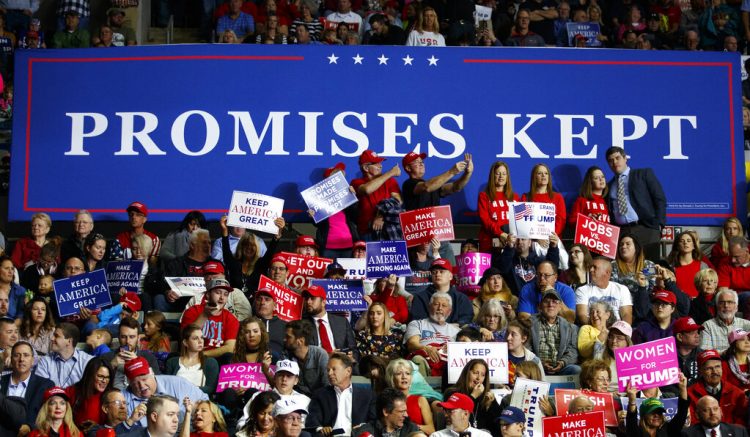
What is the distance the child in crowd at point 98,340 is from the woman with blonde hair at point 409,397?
252 cm

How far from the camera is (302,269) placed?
14.4m

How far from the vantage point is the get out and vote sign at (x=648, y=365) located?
12219 millimetres

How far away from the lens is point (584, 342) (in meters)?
13.2

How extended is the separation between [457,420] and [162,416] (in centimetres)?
207

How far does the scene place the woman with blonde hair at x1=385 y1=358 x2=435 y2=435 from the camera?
38.9 feet

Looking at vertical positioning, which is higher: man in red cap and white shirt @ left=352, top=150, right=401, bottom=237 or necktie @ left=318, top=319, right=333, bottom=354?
man in red cap and white shirt @ left=352, top=150, right=401, bottom=237

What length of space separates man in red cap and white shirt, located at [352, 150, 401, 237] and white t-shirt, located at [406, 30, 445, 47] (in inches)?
68.4

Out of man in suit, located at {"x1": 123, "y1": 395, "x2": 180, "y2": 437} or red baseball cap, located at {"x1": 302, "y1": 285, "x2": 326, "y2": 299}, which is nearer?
man in suit, located at {"x1": 123, "y1": 395, "x2": 180, "y2": 437}

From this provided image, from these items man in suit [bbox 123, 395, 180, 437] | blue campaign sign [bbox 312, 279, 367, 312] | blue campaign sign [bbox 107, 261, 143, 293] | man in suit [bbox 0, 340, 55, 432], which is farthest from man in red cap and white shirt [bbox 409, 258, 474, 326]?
Result: man in suit [bbox 0, 340, 55, 432]

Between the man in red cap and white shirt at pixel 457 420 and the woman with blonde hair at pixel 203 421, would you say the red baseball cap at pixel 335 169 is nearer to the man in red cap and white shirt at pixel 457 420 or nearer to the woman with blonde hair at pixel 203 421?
the woman with blonde hair at pixel 203 421

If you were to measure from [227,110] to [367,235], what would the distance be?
7.33ft

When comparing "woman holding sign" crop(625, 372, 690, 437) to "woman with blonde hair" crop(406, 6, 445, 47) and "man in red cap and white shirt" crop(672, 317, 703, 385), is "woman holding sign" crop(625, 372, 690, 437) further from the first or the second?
"woman with blonde hair" crop(406, 6, 445, 47)

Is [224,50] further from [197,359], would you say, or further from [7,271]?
[197,359]

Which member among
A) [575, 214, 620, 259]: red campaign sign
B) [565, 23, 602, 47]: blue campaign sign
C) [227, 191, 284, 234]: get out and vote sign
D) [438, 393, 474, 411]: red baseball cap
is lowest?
[438, 393, 474, 411]: red baseball cap
